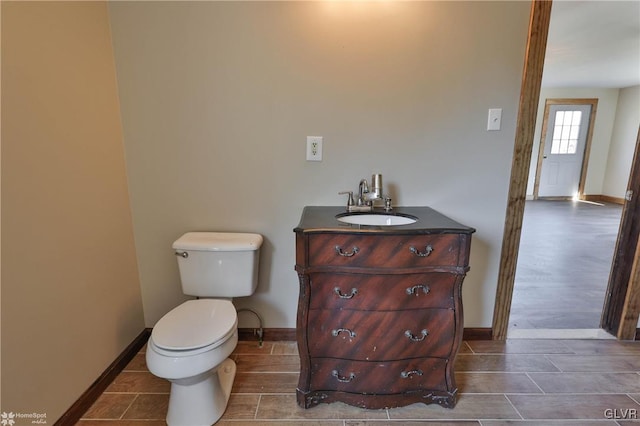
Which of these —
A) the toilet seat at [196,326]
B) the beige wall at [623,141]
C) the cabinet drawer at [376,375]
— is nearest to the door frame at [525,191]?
the cabinet drawer at [376,375]

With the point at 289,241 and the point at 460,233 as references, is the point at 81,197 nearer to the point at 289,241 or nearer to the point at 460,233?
the point at 289,241

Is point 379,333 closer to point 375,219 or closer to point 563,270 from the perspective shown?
point 375,219

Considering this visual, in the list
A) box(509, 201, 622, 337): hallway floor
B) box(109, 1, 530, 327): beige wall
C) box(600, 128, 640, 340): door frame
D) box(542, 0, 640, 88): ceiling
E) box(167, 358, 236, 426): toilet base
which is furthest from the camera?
box(542, 0, 640, 88): ceiling

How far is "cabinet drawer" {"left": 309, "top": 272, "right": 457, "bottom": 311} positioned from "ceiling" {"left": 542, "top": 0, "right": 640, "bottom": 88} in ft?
7.86

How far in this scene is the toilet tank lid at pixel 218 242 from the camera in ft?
5.21

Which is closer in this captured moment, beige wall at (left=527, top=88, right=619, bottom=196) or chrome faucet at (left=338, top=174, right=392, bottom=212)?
chrome faucet at (left=338, top=174, right=392, bottom=212)

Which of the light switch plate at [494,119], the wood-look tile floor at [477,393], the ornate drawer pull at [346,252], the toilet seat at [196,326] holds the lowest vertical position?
the wood-look tile floor at [477,393]

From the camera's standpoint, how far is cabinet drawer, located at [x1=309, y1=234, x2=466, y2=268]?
4.10 ft

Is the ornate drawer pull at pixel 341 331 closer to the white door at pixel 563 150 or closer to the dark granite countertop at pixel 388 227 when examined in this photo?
the dark granite countertop at pixel 388 227

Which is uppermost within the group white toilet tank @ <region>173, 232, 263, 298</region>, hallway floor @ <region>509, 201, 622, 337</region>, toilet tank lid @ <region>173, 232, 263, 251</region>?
toilet tank lid @ <region>173, 232, 263, 251</region>

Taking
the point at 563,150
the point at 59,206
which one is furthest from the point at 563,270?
the point at 563,150

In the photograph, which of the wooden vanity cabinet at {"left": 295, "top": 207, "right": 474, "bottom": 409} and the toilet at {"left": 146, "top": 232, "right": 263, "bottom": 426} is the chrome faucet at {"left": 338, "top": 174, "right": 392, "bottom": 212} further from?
the toilet at {"left": 146, "top": 232, "right": 263, "bottom": 426}

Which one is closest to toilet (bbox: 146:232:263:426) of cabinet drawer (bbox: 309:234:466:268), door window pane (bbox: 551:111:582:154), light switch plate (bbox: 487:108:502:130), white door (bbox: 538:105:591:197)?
cabinet drawer (bbox: 309:234:466:268)

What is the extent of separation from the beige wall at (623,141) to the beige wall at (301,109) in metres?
6.57
